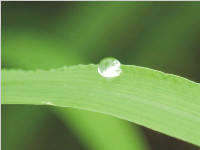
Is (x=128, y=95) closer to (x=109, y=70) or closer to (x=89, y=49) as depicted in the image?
(x=109, y=70)

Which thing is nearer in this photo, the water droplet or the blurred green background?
the water droplet

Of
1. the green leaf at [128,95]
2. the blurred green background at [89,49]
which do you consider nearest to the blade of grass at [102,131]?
the blurred green background at [89,49]

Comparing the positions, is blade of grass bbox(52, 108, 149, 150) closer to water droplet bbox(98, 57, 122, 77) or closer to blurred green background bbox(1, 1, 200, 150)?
blurred green background bbox(1, 1, 200, 150)

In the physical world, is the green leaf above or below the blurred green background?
below

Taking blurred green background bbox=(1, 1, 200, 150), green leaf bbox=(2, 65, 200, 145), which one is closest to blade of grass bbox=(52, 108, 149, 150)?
blurred green background bbox=(1, 1, 200, 150)

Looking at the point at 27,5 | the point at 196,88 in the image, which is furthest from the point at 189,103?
the point at 27,5

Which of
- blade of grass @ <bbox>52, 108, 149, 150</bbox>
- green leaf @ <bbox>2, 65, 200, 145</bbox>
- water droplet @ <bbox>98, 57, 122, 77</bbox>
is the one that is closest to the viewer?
green leaf @ <bbox>2, 65, 200, 145</bbox>

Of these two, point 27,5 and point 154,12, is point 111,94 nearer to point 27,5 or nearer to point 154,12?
point 154,12
